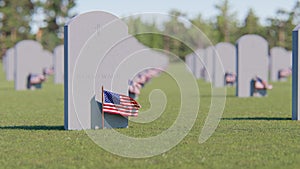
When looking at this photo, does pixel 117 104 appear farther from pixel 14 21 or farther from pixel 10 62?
pixel 14 21

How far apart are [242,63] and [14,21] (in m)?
72.8

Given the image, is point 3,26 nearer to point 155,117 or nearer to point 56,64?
point 56,64

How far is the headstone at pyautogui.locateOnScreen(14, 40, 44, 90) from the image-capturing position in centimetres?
3650

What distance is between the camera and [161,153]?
11.5 metres

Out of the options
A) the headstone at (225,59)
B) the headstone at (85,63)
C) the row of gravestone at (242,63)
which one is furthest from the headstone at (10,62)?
the headstone at (85,63)

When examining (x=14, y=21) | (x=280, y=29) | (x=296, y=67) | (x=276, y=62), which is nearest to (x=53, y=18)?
(x=14, y=21)

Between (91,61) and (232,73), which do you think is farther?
(232,73)

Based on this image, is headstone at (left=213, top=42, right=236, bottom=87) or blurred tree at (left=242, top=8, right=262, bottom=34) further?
blurred tree at (left=242, top=8, right=262, bottom=34)

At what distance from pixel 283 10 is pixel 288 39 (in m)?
3.84

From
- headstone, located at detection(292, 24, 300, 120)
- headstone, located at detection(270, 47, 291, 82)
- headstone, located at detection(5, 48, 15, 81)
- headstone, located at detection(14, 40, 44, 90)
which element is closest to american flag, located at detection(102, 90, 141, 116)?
headstone, located at detection(292, 24, 300, 120)

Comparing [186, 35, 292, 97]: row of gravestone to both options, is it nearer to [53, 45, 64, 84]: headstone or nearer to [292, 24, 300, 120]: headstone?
[292, 24, 300, 120]: headstone

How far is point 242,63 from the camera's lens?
93.0 ft

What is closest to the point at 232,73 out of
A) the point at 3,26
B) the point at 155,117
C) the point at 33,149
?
the point at 155,117

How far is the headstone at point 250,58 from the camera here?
2841 cm
